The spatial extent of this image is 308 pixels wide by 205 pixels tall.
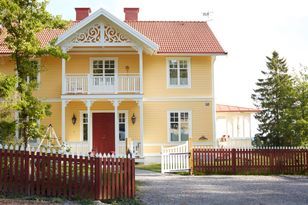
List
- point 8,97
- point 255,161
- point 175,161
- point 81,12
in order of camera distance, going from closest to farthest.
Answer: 1. point 8,97
2. point 255,161
3. point 175,161
4. point 81,12

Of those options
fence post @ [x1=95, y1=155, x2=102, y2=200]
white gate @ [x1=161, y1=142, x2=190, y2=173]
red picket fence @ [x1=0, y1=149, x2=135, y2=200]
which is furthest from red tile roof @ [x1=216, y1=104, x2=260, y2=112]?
fence post @ [x1=95, y1=155, x2=102, y2=200]

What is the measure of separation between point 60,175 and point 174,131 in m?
14.6

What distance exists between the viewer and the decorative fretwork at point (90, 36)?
23.2 metres

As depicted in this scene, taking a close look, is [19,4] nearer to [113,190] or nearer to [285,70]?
[113,190]

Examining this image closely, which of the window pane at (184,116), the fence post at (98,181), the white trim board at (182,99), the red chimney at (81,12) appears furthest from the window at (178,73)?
the fence post at (98,181)

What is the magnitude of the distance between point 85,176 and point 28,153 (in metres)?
1.59

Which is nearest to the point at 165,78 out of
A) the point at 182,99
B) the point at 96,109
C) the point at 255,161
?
the point at 182,99

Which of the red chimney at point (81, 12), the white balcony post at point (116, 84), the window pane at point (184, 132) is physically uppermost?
the red chimney at point (81, 12)

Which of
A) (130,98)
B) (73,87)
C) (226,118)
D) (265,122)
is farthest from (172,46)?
(265,122)

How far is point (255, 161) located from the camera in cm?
1816

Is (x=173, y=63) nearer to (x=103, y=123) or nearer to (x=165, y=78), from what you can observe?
(x=165, y=78)

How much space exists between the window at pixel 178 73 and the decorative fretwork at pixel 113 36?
10.7 feet

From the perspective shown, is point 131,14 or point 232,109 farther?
point 232,109

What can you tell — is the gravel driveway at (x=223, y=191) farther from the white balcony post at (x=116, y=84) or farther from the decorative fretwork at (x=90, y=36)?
the decorative fretwork at (x=90, y=36)
